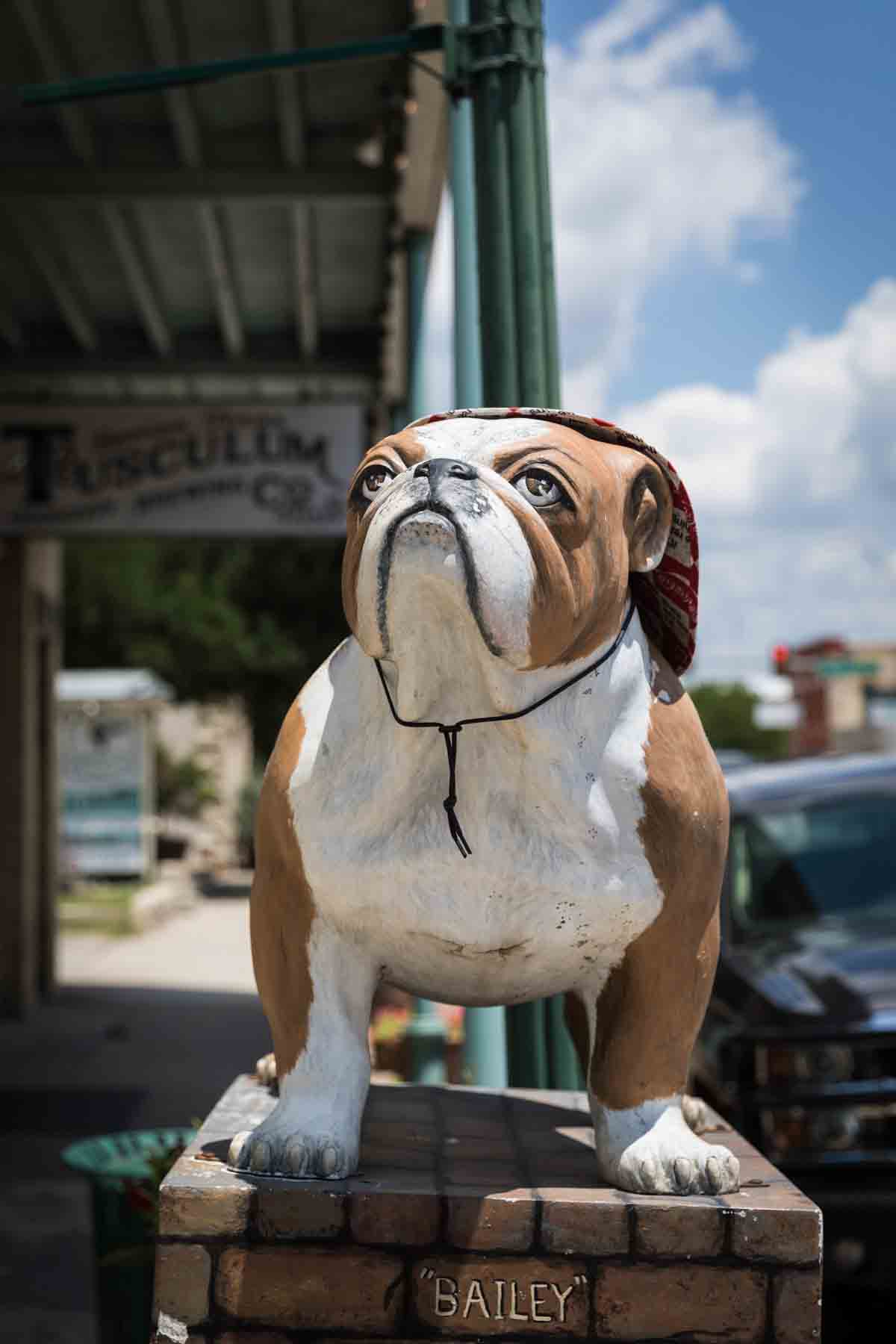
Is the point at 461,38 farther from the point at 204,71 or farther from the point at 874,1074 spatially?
the point at 874,1074

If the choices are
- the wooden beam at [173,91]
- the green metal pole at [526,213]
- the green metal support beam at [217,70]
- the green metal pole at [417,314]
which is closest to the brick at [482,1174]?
the green metal pole at [526,213]

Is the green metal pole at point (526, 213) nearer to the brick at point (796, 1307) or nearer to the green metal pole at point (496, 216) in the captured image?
the green metal pole at point (496, 216)

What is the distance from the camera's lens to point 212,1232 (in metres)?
2.03

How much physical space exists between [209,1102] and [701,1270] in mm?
→ 5841

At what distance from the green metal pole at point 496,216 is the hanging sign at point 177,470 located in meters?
5.09

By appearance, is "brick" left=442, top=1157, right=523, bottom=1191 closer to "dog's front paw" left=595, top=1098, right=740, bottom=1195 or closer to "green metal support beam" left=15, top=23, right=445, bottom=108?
"dog's front paw" left=595, top=1098, right=740, bottom=1195

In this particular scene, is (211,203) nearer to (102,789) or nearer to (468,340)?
(468,340)

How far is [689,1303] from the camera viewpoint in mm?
2012

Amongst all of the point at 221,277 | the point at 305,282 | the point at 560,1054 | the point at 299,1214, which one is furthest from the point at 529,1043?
the point at 221,277

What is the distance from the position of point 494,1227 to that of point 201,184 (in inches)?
223

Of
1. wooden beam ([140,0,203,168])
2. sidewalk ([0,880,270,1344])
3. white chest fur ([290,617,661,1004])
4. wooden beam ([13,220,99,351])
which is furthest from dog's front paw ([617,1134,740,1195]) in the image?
wooden beam ([13,220,99,351])

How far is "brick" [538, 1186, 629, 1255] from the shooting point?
2.02 metres

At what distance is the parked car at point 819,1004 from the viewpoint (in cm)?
428

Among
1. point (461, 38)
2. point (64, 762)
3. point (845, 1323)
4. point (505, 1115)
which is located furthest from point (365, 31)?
point (64, 762)
